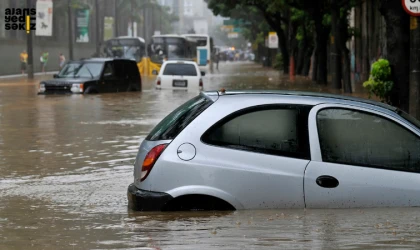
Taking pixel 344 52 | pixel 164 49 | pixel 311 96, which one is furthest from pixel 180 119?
pixel 164 49

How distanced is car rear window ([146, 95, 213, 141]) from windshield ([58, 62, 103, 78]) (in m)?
26.6

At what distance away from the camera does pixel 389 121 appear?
819 cm

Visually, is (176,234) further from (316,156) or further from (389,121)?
(389,121)

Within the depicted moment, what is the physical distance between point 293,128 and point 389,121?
81cm

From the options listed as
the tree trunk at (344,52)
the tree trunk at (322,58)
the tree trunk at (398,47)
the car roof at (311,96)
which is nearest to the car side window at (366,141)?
the car roof at (311,96)

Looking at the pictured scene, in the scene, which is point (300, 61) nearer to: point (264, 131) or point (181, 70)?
point (181, 70)

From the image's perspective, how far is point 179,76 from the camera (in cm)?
3709

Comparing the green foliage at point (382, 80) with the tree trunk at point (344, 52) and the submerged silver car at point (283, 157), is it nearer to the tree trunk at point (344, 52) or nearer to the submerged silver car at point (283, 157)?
the submerged silver car at point (283, 157)

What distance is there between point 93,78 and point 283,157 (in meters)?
27.3

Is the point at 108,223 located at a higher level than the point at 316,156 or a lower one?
lower

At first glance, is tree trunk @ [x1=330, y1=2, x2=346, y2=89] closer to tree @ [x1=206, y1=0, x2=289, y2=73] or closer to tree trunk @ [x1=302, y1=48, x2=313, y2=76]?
tree @ [x1=206, y1=0, x2=289, y2=73]

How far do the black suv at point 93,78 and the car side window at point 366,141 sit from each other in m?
26.0

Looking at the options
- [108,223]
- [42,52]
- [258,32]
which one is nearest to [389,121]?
[108,223]

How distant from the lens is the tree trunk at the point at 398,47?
800 inches
